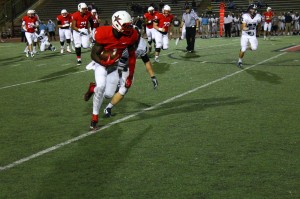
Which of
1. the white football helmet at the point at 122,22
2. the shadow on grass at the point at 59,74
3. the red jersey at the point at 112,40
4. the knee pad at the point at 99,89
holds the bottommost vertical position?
the shadow on grass at the point at 59,74

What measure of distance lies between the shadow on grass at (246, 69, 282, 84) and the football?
5236mm

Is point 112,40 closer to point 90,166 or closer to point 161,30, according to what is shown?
point 90,166

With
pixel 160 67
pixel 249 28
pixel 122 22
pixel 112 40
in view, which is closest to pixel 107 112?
pixel 112 40

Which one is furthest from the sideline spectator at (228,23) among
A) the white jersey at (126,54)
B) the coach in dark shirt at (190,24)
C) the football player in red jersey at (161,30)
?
the white jersey at (126,54)

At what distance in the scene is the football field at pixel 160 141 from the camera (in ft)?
16.1

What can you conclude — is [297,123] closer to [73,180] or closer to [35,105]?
[73,180]

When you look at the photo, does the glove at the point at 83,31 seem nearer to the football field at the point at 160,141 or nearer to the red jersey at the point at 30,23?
the red jersey at the point at 30,23

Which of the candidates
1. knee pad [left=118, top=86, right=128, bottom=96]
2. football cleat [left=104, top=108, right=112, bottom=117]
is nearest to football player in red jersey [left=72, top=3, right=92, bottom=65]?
football cleat [left=104, top=108, right=112, bottom=117]

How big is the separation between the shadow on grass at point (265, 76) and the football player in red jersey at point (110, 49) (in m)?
5.10

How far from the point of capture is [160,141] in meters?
6.65

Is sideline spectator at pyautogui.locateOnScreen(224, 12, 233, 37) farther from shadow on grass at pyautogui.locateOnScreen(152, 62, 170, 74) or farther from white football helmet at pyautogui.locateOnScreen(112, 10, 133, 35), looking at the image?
white football helmet at pyautogui.locateOnScreen(112, 10, 133, 35)

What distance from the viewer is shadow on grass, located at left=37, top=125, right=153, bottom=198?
483cm

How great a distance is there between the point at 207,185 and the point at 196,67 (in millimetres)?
10387

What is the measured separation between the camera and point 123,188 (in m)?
4.87
